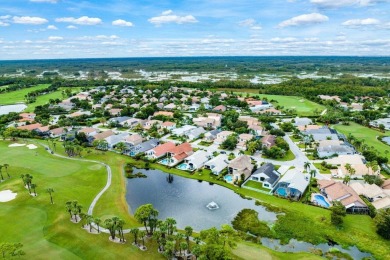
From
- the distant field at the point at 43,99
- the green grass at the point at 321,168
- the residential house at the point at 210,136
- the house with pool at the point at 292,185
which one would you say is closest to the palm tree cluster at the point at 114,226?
the house with pool at the point at 292,185

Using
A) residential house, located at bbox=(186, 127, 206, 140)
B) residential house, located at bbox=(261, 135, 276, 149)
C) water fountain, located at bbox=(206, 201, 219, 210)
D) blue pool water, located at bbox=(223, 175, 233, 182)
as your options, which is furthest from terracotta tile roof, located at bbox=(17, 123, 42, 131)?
residential house, located at bbox=(261, 135, 276, 149)

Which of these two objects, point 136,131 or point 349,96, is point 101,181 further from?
point 349,96

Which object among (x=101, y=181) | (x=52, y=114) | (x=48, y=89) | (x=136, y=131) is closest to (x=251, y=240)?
(x=101, y=181)

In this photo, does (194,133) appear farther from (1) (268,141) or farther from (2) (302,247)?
(2) (302,247)

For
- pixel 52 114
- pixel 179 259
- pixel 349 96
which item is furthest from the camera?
pixel 349 96

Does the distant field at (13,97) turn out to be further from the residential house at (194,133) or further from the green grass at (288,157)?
the green grass at (288,157)

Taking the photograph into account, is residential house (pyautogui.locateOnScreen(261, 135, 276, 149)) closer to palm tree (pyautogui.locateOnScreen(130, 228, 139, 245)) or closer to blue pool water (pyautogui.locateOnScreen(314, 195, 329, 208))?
blue pool water (pyautogui.locateOnScreen(314, 195, 329, 208))
